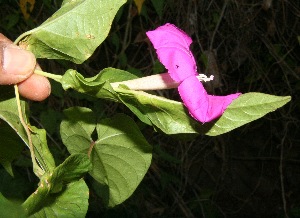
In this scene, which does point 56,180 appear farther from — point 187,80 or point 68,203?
point 187,80

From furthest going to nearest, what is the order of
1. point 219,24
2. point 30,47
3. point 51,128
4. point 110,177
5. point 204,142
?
1. point 204,142
2. point 219,24
3. point 51,128
4. point 110,177
5. point 30,47

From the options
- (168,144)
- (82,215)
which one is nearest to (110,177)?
(82,215)

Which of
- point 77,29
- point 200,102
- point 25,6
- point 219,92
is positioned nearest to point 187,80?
point 200,102

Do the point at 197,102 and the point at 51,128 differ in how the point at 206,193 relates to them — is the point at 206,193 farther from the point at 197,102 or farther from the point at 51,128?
the point at 197,102

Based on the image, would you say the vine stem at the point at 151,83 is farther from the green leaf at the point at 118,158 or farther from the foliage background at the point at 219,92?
the foliage background at the point at 219,92

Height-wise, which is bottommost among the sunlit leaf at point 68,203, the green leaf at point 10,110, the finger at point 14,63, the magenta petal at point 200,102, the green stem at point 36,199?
the sunlit leaf at point 68,203

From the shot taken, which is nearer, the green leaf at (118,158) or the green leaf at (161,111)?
the green leaf at (161,111)

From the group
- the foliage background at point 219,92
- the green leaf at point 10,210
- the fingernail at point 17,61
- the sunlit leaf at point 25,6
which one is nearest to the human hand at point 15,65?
the fingernail at point 17,61
